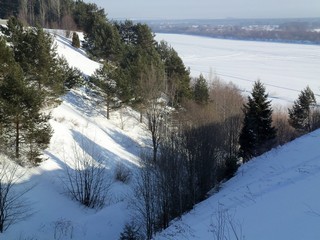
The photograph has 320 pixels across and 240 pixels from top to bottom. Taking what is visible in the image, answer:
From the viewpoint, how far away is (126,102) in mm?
33281

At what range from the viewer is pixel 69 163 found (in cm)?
2550

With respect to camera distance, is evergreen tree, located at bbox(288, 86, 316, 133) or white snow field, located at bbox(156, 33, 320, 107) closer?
evergreen tree, located at bbox(288, 86, 316, 133)

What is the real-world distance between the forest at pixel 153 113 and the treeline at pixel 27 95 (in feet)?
0.18

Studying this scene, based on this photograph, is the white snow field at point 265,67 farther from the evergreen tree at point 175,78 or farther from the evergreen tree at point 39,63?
the evergreen tree at point 39,63

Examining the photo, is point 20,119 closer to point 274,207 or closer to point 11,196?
point 11,196

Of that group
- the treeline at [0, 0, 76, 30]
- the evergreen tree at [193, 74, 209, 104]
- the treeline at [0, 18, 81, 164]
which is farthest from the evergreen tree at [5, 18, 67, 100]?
the treeline at [0, 0, 76, 30]

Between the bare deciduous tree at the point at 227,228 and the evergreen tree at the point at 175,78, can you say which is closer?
the bare deciduous tree at the point at 227,228

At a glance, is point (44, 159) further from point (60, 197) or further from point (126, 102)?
point (126, 102)

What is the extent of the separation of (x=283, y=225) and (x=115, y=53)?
37268 millimetres

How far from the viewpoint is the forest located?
2034 cm

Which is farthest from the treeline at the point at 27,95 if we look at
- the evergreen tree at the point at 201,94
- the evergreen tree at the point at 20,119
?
the evergreen tree at the point at 201,94

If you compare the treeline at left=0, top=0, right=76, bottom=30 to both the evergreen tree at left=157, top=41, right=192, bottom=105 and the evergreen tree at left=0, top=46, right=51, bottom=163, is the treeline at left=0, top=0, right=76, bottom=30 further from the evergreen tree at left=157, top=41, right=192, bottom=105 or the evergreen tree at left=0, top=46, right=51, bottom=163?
the evergreen tree at left=0, top=46, right=51, bottom=163

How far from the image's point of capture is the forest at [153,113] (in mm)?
20344

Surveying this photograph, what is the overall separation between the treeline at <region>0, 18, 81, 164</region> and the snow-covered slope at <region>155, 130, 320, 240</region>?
34.9ft
